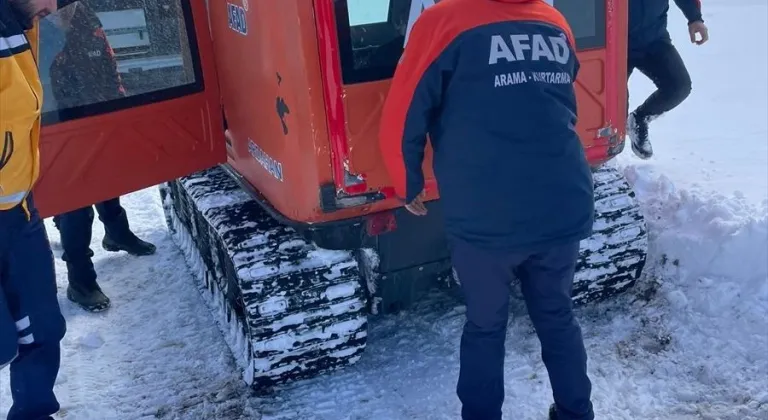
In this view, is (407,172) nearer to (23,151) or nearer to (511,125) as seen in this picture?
(511,125)

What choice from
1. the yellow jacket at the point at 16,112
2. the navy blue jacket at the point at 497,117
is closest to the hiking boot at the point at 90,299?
the yellow jacket at the point at 16,112

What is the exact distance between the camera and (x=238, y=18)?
307 cm

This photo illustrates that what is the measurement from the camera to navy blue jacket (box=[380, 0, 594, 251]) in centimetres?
232

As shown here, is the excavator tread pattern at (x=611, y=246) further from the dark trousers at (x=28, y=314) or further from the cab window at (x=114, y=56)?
the dark trousers at (x=28, y=314)

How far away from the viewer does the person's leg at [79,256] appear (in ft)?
14.3

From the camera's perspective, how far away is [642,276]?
3.96 m

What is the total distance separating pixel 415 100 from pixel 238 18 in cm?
110

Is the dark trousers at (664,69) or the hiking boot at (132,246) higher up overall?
the dark trousers at (664,69)

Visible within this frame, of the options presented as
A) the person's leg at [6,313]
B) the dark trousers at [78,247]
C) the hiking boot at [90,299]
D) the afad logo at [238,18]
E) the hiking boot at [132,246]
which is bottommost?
the hiking boot at [90,299]

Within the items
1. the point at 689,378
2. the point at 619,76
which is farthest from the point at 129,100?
the point at 689,378

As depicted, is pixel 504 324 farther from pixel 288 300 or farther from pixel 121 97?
pixel 121 97

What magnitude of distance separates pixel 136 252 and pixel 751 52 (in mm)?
7860

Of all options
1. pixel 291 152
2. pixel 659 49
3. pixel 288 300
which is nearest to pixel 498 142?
pixel 291 152

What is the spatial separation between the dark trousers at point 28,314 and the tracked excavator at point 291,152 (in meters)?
0.52
